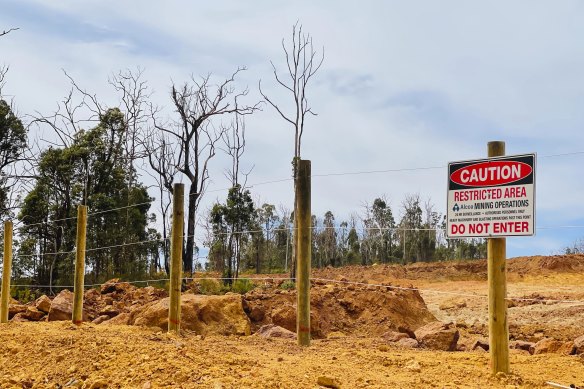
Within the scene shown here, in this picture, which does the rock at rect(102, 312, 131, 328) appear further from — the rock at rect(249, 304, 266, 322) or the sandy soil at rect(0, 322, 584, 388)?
the sandy soil at rect(0, 322, 584, 388)

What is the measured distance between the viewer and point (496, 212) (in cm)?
584

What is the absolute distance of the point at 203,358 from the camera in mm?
5574

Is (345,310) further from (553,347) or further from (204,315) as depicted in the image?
(553,347)

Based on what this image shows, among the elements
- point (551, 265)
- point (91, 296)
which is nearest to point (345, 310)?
point (91, 296)

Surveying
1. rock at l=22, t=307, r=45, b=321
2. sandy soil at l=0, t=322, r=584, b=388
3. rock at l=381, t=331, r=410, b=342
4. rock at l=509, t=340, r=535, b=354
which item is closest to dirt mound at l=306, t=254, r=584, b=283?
rock at l=22, t=307, r=45, b=321

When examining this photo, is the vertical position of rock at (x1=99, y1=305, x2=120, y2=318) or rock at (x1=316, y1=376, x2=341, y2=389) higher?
rock at (x1=316, y1=376, x2=341, y2=389)

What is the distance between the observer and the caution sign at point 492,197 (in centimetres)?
570

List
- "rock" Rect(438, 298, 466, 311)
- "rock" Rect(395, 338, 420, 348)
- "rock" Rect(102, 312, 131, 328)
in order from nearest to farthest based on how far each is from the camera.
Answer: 1. "rock" Rect(395, 338, 420, 348)
2. "rock" Rect(102, 312, 131, 328)
3. "rock" Rect(438, 298, 466, 311)

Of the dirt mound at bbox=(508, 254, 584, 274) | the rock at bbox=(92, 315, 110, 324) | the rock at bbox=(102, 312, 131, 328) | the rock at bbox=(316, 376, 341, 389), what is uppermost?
the dirt mound at bbox=(508, 254, 584, 274)

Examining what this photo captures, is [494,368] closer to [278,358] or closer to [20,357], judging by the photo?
[278,358]

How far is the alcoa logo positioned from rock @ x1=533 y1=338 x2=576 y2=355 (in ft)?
9.60

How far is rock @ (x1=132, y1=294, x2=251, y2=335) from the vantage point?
9.06 metres

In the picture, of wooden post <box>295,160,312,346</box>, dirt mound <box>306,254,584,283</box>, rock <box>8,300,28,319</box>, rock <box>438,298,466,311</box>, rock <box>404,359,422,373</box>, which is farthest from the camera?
dirt mound <box>306,254,584,283</box>

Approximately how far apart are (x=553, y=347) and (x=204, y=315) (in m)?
4.89
